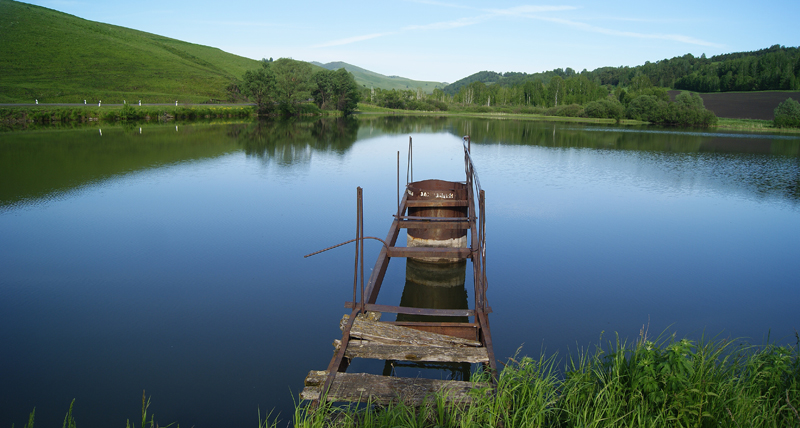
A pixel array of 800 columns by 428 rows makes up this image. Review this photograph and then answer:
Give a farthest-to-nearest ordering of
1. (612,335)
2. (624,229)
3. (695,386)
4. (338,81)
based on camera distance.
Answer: (338,81)
(624,229)
(612,335)
(695,386)

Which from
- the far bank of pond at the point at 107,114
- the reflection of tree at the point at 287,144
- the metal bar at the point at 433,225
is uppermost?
the far bank of pond at the point at 107,114

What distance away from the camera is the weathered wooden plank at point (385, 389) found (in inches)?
136

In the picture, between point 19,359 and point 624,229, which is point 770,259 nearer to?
point 624,229

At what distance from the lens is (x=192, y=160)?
19062 millimetres

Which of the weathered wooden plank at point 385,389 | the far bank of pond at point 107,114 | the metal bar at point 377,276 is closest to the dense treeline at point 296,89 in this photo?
the far bank of pond at point 107,114

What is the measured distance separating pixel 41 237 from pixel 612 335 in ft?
32.6

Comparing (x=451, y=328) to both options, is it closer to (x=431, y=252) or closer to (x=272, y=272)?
(x=431, y=252)

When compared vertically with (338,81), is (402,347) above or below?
below

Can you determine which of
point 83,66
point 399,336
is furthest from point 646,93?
point 399,336

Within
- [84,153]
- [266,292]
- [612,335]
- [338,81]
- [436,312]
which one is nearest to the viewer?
[436,312]

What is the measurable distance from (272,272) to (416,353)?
13.8 ft

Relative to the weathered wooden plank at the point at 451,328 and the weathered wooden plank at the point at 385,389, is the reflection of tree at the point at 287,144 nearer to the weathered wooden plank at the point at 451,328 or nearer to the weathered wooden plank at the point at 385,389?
the weathered wooden plank at the point at 451,328

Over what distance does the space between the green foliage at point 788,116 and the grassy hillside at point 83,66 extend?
63.4m

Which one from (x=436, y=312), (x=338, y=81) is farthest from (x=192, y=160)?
(x=338, y=81)
